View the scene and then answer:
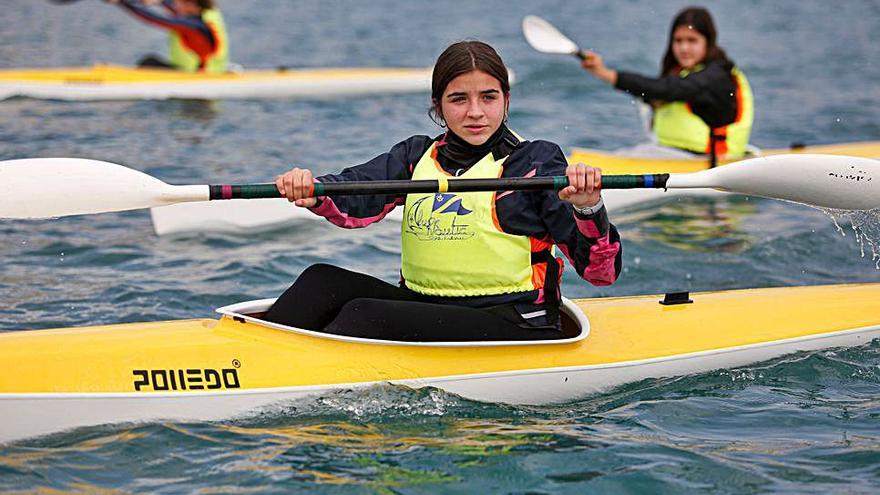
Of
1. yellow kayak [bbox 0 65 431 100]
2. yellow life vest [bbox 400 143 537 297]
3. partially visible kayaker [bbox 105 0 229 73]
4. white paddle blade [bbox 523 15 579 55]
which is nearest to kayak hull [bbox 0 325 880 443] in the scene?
yellow life vest [bbox 400 143 537 297]

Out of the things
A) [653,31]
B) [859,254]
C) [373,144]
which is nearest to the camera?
[859,254]

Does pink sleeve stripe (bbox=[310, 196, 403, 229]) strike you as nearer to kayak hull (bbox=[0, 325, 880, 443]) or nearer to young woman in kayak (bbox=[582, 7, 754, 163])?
kayak hull (bbox=[0, 325, 880, 443])

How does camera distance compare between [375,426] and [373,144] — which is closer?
[375,426]

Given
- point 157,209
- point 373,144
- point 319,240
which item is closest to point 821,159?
point 319,240

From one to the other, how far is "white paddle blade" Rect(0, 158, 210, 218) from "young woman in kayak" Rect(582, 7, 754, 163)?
150 inches

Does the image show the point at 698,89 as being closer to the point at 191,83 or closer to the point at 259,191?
the point at 259,191

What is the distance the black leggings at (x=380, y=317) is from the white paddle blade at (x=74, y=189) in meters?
0.44

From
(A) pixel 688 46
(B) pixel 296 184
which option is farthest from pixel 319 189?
(A) pixel 688 46

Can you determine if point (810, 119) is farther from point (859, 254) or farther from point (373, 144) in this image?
point (859, 254)

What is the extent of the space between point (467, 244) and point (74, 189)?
1253mm

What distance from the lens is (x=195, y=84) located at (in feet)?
36.2

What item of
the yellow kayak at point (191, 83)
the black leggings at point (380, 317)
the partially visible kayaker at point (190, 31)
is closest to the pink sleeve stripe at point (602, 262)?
the black leggings at point (380, 317)

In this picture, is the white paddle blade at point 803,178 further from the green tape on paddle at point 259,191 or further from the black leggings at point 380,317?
the green tape on paddle at point 259,191

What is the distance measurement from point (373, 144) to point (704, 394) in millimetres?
6031
